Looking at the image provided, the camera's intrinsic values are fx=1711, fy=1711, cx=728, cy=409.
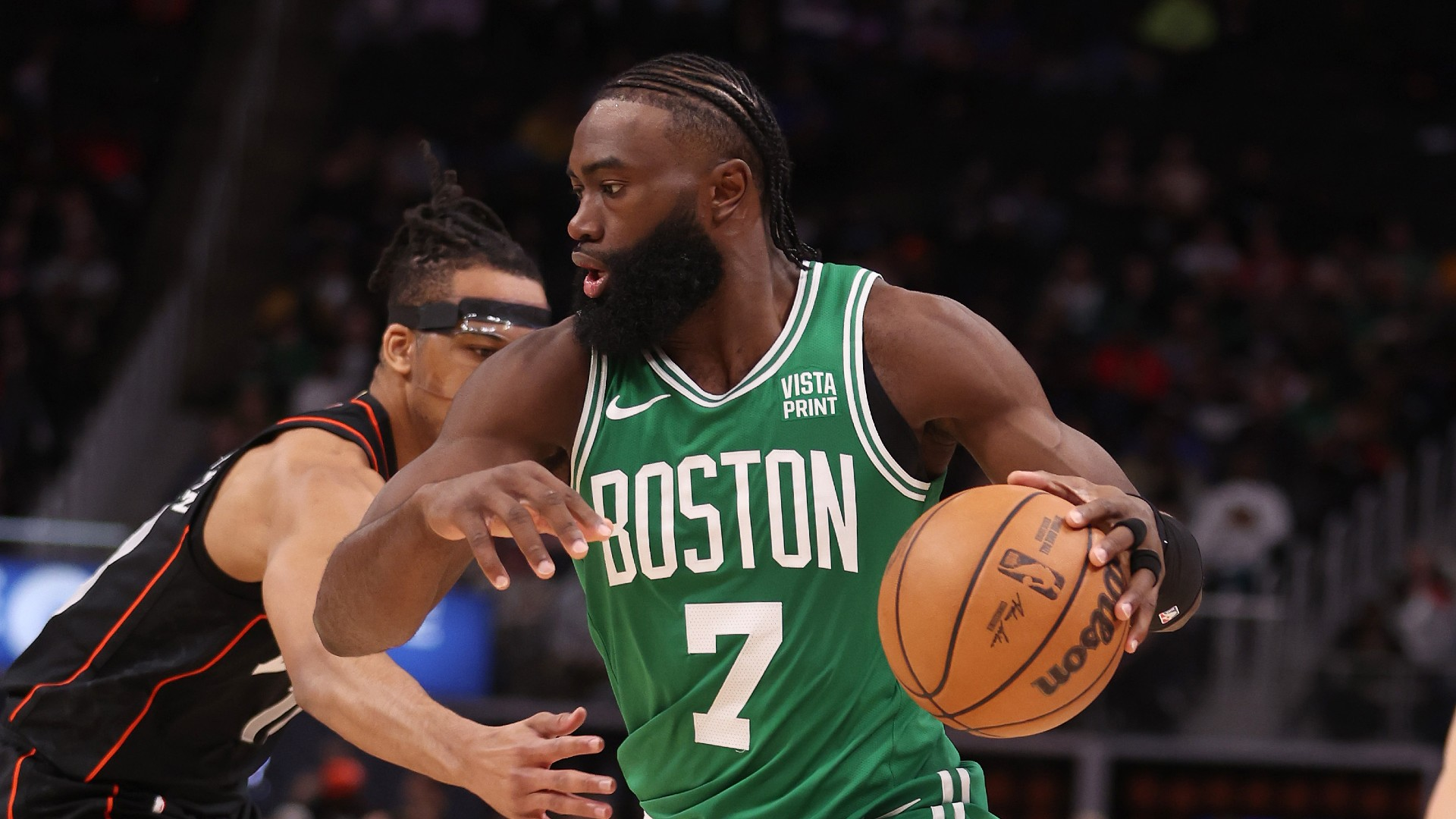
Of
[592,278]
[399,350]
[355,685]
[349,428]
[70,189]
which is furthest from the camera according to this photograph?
[70,189]

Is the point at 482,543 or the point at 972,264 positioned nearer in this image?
the point at 482,543

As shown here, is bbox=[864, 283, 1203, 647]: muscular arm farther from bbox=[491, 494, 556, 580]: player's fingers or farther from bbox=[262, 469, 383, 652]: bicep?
bbox=[262, 469, 383, 652]: bicep

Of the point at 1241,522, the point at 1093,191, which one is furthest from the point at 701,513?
the point at 1093,191

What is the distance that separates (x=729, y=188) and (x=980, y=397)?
70cm

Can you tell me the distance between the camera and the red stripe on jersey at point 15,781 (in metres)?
4.20

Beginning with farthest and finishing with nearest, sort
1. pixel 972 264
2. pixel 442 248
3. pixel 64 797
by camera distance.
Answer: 1. pixel 972 264
2. pixel 442 248
3. pixel 64 797

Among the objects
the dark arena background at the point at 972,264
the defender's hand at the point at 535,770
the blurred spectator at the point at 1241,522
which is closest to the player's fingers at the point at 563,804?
the defender's hand at the point at 535,770

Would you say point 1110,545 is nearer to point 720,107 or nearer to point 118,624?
point 720,107

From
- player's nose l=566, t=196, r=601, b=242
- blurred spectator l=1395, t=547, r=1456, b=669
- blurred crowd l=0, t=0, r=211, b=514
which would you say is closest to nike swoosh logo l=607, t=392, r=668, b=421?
player's nose l=566, t=196, r=601, b=242

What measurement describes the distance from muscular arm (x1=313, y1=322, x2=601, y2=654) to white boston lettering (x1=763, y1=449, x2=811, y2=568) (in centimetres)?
47

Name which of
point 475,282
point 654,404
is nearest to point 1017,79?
point 475,282

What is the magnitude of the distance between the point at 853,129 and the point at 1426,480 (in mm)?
6191

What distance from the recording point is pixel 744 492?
11.1 ft

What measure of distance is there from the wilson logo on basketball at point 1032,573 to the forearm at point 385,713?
1.08 metres
